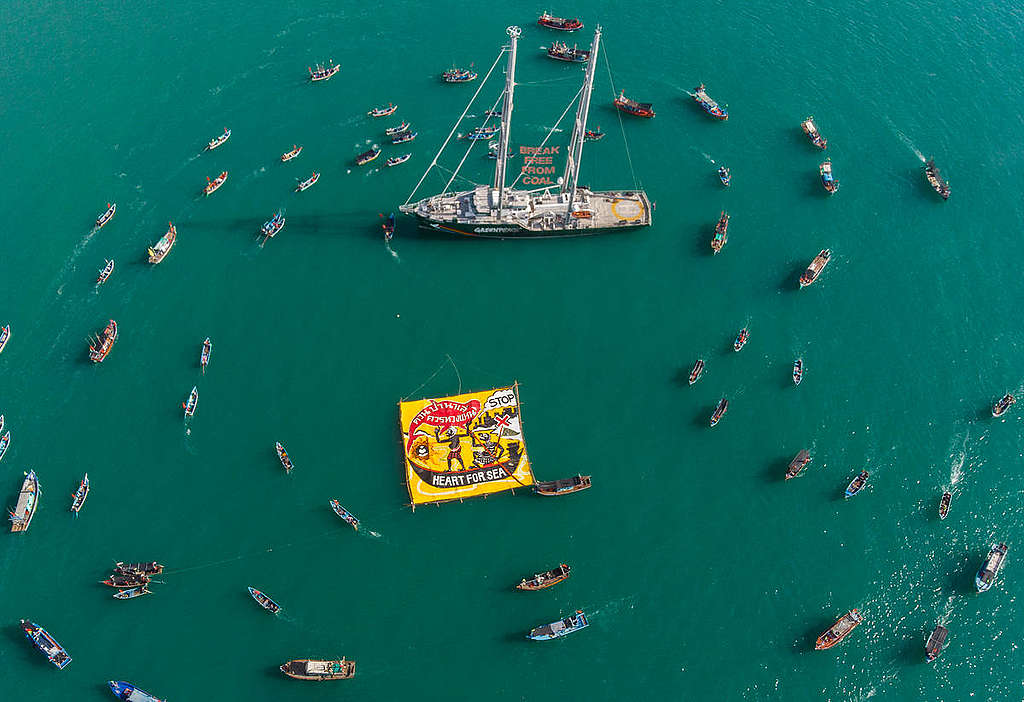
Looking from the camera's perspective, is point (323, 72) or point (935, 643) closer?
point (935, 643)

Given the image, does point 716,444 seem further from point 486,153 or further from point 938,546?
point 486,153

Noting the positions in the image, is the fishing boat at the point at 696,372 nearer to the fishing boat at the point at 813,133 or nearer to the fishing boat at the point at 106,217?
the fishing boat at the point at 813,133

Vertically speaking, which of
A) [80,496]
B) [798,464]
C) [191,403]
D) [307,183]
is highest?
[307,183]

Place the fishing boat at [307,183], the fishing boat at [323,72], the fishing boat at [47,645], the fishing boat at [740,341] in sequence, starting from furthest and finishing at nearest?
1. the fishing boat at [323,72]
2. the fishing boat at [307,183]
3. the fishing boat at [740,341]
4. the fishing boat at [47,645]

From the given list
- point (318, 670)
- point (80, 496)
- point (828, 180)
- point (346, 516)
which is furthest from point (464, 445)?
point (828, 180)

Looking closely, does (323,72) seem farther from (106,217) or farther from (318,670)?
(318,670)

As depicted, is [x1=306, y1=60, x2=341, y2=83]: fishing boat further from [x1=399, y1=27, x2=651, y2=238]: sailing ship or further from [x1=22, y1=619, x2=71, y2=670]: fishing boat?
[x1=22, y1=619, x2=71, y2=670]: fishing boat

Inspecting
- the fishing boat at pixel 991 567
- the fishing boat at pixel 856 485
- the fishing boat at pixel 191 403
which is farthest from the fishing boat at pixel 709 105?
the fishing boat at pixel 191 403

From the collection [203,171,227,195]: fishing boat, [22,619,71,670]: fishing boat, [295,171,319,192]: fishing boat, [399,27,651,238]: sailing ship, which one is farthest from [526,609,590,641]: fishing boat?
[203,171,227,195]: fishing boat
